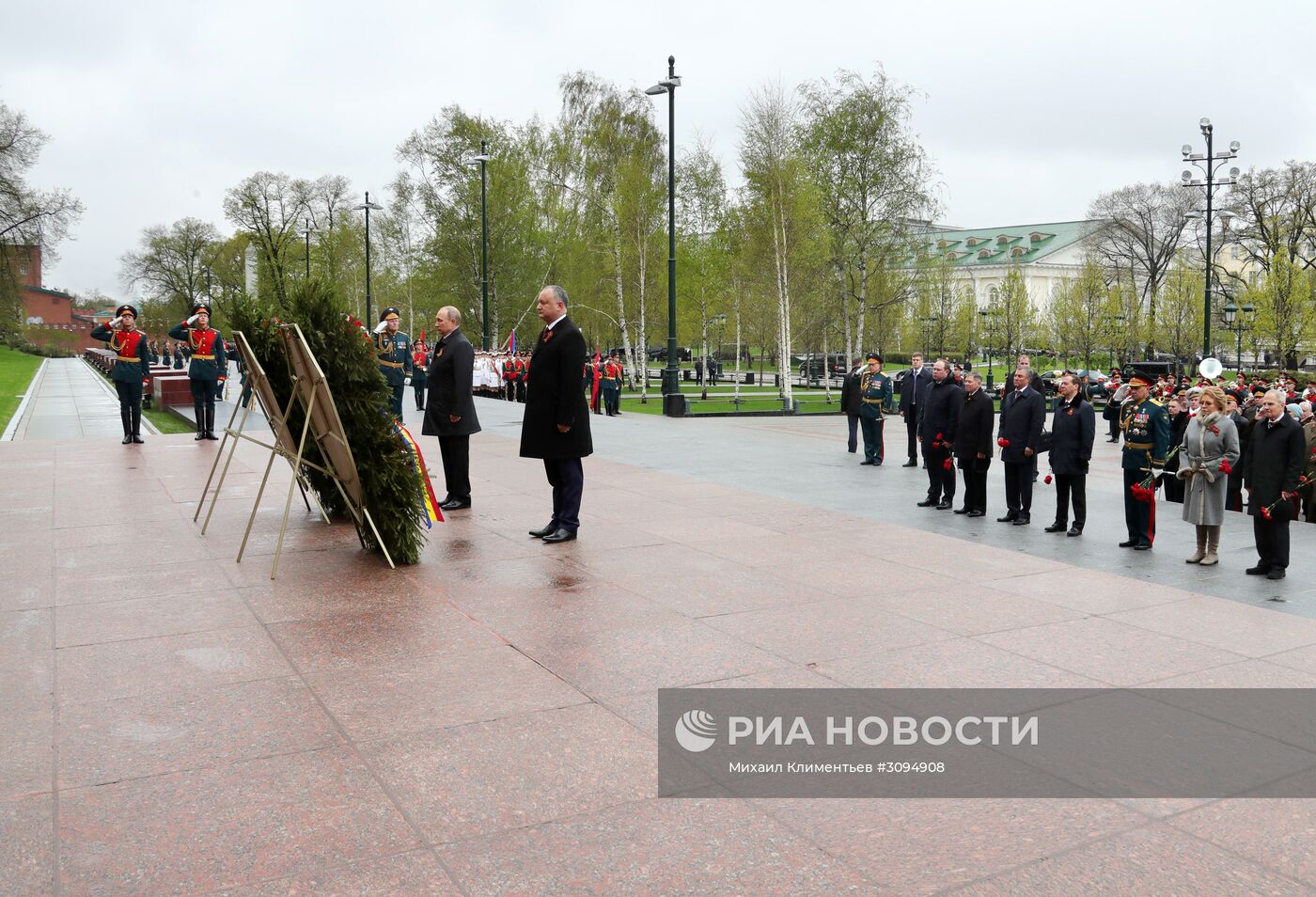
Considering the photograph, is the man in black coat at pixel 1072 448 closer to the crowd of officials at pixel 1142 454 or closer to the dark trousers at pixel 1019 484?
the crowd of officials at pixel 1142 454

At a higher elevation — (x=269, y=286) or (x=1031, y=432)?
(x=269, y=286)

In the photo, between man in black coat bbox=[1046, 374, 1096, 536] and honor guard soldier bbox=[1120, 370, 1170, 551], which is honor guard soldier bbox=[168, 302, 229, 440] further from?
honor guard soldier bbox=[1120, 370, 1170, 551]

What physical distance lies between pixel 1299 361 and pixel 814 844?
2400 inches

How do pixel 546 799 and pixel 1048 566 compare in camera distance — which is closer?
pixel 546 799

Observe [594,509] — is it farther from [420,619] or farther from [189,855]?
[189,855]

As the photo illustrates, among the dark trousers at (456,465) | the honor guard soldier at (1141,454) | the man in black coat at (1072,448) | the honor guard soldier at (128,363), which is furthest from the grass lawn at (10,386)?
the honor guard soldier at (1141,454)

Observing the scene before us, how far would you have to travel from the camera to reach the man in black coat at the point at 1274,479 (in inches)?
319

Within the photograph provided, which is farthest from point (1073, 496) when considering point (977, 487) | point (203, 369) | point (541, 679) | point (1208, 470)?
point (203, 369)

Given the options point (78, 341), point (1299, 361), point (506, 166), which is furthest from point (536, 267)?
point (78, 341)

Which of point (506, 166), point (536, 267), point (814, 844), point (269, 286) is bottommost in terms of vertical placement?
point (814, 844)

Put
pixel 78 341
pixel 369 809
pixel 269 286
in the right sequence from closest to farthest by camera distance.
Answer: pixel 369 809 < pixel 269 286 < pixel 78 341

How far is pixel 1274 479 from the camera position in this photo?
8.21 meters

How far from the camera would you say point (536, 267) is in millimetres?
53781

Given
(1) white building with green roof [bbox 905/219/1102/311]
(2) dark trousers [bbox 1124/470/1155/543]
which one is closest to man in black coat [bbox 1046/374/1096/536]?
(2) dark trousers [bbox 1124/470/1155/543]
